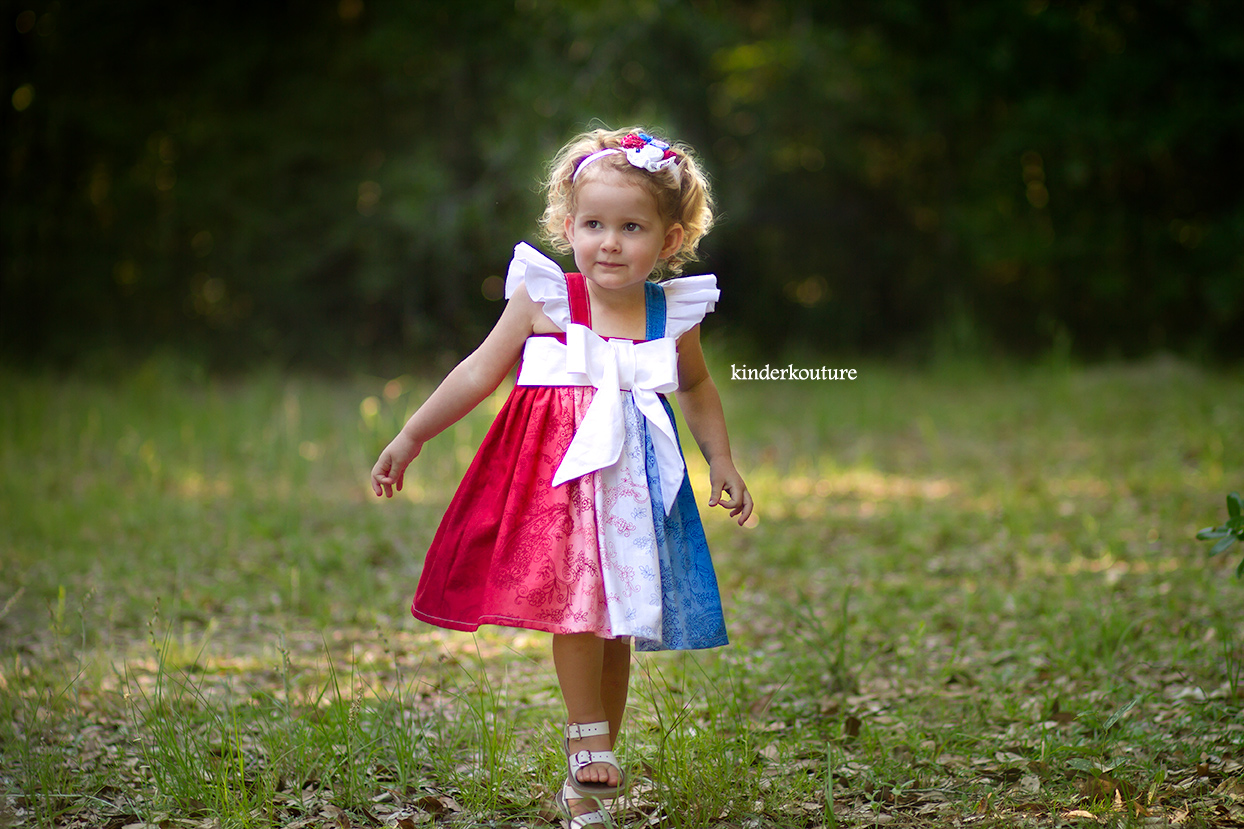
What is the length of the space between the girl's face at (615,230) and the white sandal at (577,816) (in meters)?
0.95

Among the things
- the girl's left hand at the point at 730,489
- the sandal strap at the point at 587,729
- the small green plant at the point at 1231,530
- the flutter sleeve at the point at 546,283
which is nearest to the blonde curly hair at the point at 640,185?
the flutter sleeve at the point at 546,283

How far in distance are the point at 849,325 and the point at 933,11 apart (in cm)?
284

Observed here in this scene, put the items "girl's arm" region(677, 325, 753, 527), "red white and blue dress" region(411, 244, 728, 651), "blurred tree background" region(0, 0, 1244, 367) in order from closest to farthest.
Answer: "red white and blue dress" region(411, 244, 728, 651), "girl's arm" region(677, 325, 753, 527), "blurred tree background" region(0, 0, 1244, 367)

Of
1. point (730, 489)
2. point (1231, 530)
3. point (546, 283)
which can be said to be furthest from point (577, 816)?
point (1231, 530)

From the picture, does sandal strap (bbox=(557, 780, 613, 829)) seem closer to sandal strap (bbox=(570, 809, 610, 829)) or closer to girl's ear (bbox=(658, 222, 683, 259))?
sandal strap (bbox=(570, 809, 610, 829))

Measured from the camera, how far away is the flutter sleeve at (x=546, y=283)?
6.63 ft

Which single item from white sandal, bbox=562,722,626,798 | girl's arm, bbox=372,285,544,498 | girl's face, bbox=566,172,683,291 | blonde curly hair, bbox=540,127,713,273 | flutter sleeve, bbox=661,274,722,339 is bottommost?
white sandal, bbox=562,722,626,798

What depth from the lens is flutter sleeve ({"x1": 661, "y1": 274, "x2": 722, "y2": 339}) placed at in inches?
82.7

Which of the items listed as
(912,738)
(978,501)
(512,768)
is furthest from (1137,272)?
(512,768)

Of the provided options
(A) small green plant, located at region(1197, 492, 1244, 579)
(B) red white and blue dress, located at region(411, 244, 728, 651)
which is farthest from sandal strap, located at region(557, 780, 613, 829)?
(A) small green plant, located at region(1197, 492, 1244, 579)

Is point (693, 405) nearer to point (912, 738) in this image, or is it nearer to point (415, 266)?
point (912, 738)

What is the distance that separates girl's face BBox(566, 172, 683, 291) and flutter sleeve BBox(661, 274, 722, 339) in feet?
0.35

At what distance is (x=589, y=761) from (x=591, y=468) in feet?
1.77

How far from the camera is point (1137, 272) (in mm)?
8992
